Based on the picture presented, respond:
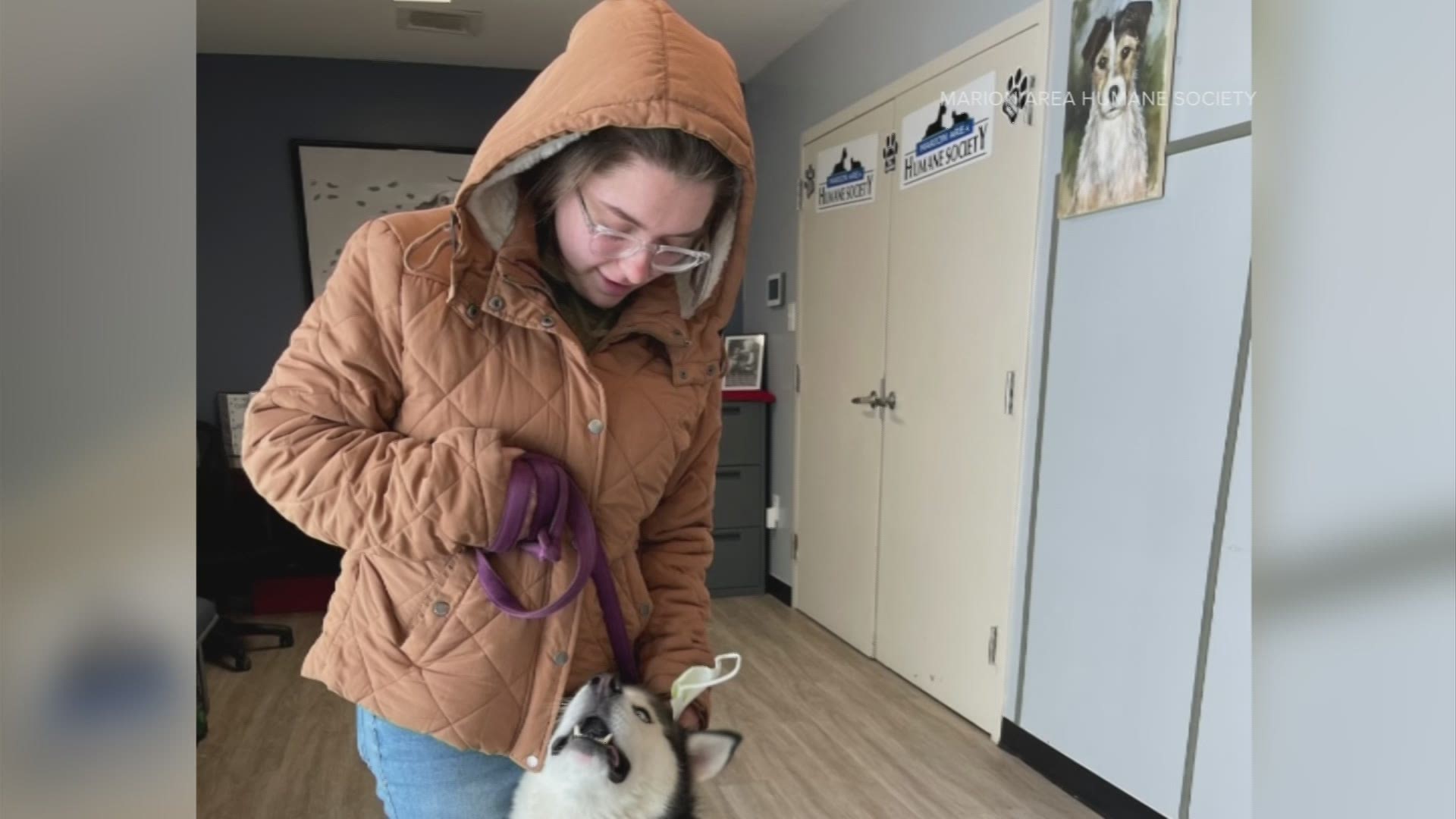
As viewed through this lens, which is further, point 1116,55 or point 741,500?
point 741,500

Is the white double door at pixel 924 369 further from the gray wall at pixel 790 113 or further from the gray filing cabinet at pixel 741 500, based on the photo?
the gray filing cabinet at pixel 741 500

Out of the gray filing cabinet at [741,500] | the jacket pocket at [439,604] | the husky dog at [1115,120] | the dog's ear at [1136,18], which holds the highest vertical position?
the dog's ear at [1136,18]

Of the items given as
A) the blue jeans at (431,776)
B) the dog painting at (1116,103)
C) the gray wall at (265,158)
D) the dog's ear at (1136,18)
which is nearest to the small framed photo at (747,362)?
the gray wall at (265,158)

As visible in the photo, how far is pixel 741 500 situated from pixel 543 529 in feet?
11.8

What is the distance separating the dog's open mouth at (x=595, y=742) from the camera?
34.7 inches

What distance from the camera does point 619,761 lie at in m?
0.93

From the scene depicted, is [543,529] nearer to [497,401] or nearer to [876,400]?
[497,401]

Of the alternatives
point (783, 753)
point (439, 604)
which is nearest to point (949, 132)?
point (783, 753)

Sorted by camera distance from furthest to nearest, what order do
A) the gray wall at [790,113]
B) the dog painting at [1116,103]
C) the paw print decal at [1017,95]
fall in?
the gray wall at [790,113], the paw print decal at [1017,95], the dog painting at [1116,103]

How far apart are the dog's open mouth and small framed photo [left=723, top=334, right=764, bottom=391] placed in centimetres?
359

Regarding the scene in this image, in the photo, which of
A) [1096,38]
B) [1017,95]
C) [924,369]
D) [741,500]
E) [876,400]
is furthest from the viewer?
[741,500]

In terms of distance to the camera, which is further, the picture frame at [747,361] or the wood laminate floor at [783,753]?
the picture frame at [747,361]

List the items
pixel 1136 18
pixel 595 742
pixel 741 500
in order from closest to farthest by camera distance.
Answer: pixel 595 742 → pixel 1136 18 → pixel 741 500

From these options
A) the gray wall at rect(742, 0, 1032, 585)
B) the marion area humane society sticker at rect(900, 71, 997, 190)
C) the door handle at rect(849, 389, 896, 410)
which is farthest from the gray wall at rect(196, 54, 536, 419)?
the door handle at rect(849, 389, 896, 410)
